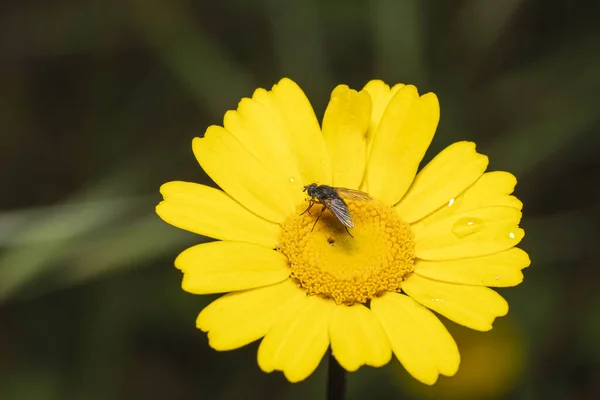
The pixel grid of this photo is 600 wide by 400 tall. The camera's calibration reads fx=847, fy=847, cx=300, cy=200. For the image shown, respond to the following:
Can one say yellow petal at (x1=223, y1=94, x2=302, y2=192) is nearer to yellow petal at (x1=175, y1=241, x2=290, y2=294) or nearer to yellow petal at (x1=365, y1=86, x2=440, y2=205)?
yellow petal at (x1=365, y1=86, x2=440, y2=205)

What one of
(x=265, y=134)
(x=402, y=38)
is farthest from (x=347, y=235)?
(x=402, y=38)

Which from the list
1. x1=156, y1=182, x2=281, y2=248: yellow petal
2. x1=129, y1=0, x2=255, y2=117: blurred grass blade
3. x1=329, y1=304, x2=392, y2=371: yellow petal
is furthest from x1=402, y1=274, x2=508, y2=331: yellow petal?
x1=129, y1=0, x2=255, y2=117: blurred grass blade

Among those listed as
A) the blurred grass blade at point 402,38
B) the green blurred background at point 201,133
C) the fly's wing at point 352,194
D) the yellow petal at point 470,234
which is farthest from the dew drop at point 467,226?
the blurred grass blade at point 402,38

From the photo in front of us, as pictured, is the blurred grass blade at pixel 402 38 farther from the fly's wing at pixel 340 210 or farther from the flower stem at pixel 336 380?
the flower stem at pixel 336 380

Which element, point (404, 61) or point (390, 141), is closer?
point (390, 141)

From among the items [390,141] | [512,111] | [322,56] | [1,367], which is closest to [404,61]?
[322,56]

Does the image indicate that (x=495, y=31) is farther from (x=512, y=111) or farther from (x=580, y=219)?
(x=580, y=219)
